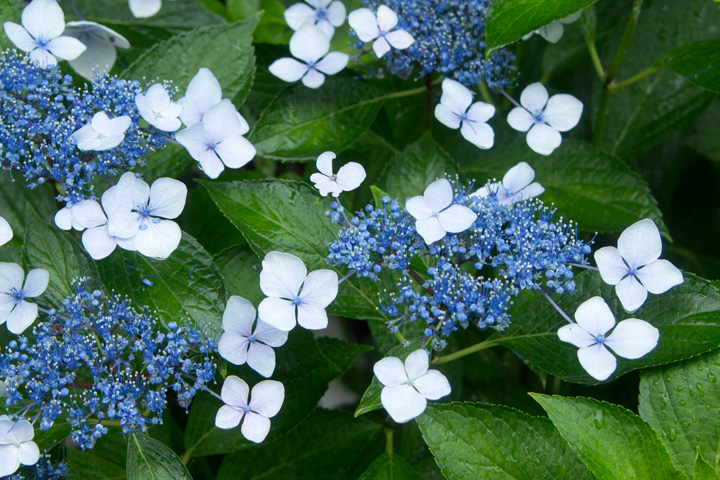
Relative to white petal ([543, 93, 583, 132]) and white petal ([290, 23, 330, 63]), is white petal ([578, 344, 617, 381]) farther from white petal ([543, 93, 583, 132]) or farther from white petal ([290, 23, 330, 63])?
white petal ([290, 23, 330, 63])

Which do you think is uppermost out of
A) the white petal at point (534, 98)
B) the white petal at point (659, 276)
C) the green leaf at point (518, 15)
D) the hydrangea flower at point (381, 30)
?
the green leaf at point (518, 15)

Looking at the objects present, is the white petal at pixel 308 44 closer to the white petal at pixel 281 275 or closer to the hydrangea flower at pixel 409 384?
the white petal at pixel 281 275

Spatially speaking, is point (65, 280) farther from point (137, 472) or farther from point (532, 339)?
point (532, 339)

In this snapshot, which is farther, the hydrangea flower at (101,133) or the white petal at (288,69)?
the white petal at (288,69)

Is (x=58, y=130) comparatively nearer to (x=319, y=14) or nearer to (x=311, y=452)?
(x=319, y=14)

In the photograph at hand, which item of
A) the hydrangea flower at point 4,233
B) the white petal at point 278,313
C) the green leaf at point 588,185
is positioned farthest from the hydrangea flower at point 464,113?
the hydrangea flower at point 4,233
